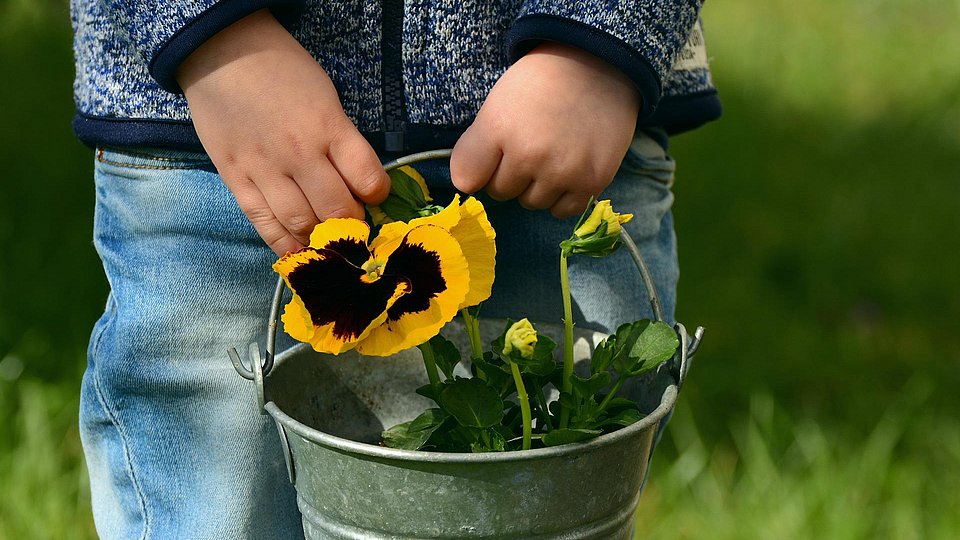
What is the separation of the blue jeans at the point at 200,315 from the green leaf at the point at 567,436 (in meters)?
0.37

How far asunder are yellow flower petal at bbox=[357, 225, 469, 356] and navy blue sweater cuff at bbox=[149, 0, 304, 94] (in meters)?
0.26

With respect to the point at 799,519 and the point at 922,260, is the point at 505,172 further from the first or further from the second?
the point at 922,260

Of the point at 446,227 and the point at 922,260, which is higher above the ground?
the point at 446,227

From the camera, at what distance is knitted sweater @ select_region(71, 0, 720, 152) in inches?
40.0

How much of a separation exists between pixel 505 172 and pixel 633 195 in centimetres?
28

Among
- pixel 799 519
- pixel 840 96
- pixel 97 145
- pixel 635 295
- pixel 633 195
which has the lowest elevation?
pixel 840 96

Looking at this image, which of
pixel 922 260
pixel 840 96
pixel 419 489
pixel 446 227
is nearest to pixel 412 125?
pixel 446 227

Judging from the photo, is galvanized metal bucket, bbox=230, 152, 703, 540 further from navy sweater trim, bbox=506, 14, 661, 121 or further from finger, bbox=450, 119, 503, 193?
navy sweater trim, bbox=506, 14, 661, 121

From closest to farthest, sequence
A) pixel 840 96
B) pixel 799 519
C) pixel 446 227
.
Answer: pixel 446 227, pixel 799 519, pixel 840 96

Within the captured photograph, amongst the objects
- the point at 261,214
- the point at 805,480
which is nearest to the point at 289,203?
the point at 261,214

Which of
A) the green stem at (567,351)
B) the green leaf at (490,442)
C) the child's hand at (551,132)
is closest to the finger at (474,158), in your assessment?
the child's hand at (551,132)

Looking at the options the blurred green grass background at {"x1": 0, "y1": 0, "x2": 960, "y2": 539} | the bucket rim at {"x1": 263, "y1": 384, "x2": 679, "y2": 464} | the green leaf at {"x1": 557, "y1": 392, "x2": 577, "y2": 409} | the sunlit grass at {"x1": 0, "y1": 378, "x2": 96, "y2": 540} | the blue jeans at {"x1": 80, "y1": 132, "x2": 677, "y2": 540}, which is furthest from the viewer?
the blurred green grass background at {"x1": 0, "y1": 0, "x2": 960, "y2": 539}

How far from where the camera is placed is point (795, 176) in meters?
2.80

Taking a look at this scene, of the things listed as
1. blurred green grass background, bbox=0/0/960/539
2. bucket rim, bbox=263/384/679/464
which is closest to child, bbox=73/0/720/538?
bucket rim, bbox=263/384/679/464
